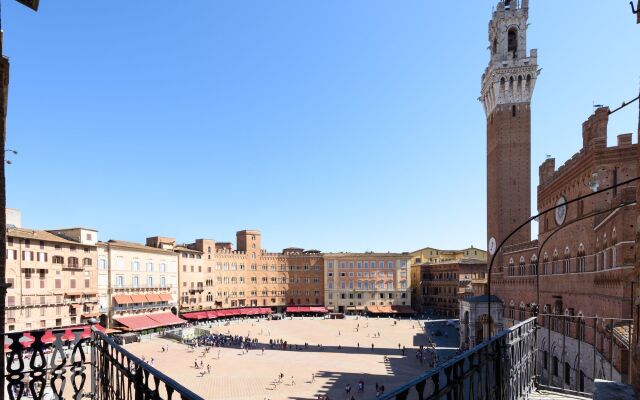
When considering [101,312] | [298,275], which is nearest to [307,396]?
[101,312]

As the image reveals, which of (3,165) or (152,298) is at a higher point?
(3,165)

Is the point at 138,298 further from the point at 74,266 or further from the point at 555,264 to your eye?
the point at 555,264

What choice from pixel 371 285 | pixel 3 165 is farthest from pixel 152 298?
pixel 3 165

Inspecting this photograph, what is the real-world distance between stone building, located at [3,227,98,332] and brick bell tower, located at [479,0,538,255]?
50.2 metres

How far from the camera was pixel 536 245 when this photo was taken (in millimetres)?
34125

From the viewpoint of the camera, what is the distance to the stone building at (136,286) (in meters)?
49.9

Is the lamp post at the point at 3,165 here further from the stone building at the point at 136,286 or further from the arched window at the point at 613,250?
the stone building at the point at 136,286

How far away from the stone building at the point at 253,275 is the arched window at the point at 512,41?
49608mm

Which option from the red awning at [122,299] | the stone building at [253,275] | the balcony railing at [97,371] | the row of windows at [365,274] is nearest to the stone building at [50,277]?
the red awning at [122,299]

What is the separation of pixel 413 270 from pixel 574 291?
61.4 m

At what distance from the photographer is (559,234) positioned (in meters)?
28.6

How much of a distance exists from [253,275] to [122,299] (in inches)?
1140

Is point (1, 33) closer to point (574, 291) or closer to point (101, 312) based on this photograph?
point (574, 291)

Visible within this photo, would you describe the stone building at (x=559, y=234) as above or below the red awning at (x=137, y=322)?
above
